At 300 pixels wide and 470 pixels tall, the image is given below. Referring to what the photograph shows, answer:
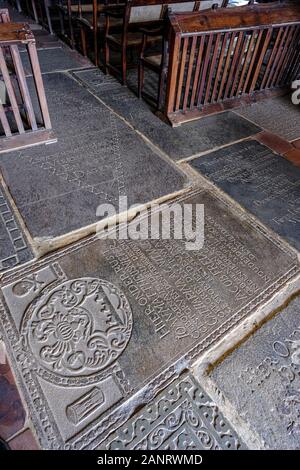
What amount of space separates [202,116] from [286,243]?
166 cm

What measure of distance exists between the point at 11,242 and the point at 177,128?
181 centimetres

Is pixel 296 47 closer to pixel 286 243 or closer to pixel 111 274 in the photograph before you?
pixel 286 243

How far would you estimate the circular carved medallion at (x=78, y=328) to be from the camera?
1.29 meters

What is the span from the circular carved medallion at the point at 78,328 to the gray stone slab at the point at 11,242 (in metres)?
0.28

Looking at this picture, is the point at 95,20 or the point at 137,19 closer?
the point at 137,19

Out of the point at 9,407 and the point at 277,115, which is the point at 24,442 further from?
the point at 277,115

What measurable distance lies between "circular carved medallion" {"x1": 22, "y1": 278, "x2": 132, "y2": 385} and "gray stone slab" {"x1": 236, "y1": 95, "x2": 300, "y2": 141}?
2.33 metres

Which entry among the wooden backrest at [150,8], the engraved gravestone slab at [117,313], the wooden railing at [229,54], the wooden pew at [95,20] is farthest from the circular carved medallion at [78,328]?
the wooden pew at [95,20]

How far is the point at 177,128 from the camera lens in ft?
9.17

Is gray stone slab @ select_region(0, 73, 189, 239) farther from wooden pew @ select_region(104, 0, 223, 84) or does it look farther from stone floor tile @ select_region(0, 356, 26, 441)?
wooden pew @ select_region(104, 0, 223, 84)

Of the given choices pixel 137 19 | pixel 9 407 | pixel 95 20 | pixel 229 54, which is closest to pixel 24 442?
pixel 9 407

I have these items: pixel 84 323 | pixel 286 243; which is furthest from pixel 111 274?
pixel 286 243

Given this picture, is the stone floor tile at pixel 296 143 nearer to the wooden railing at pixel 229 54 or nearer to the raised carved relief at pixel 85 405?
the wooden railing at pixel 229 54

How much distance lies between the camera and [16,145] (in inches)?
92.5
